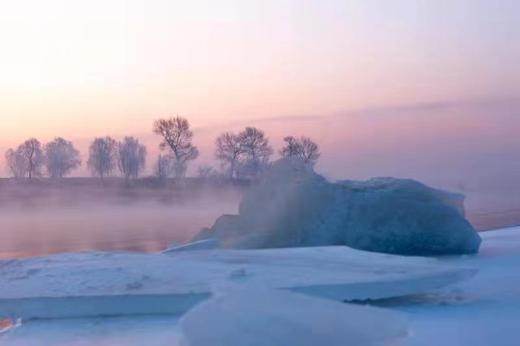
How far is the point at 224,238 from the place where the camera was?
9094 millimetres

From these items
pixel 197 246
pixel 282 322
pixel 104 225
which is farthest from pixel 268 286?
pixel 104 225

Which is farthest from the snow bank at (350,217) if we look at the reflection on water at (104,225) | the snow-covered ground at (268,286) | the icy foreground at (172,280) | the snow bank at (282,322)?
the snow bank at (282,322)

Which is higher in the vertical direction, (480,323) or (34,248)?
(480,323)

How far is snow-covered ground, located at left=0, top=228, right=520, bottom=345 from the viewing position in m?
3.88

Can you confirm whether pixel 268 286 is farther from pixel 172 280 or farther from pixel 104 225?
pixel 104 225

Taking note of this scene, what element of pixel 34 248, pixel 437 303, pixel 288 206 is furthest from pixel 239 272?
pixel 34 248

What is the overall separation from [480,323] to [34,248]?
1039 cm

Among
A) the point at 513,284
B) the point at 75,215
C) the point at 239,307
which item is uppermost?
the point at 239,307

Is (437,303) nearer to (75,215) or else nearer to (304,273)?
(304,273)

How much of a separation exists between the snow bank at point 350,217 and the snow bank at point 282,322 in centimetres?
420

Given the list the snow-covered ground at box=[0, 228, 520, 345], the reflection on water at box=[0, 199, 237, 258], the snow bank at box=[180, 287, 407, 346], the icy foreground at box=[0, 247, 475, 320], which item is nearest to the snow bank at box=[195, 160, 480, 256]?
the snow-covered ground at box=[0, 228, 520, 345]

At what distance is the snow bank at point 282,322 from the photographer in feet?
10.3

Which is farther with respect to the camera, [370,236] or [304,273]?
[370,236]

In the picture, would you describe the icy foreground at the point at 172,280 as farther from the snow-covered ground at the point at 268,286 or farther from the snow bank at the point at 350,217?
the snow bank at the point at 350,217
